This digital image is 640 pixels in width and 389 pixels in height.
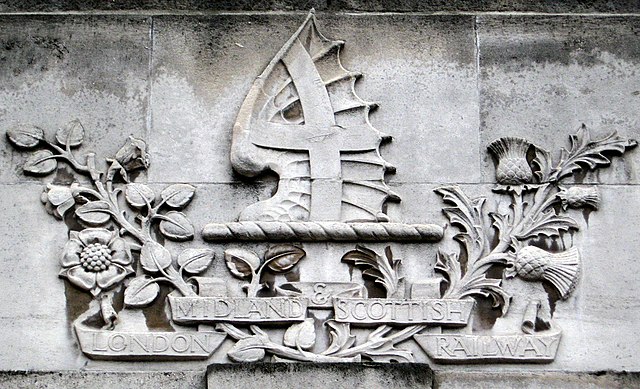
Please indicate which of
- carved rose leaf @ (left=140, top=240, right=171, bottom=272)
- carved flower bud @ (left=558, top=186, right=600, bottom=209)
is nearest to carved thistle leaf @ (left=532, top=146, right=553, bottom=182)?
carved flower bud @ (left=558, top=186, right=600, bottom=209)

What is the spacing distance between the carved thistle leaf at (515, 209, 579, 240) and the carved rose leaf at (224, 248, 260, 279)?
1.21 m

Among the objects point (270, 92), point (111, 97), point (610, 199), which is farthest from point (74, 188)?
point (610, 199)

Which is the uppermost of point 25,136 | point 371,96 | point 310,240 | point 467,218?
point 371,96

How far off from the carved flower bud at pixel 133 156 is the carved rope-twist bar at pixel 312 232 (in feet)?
1.45

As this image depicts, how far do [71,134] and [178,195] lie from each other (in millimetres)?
594

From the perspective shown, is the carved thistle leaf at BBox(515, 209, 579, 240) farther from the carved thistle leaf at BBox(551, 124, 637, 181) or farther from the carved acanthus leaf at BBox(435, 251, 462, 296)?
the carved acanthus leaf at BBox(435, 251, 462, 296)

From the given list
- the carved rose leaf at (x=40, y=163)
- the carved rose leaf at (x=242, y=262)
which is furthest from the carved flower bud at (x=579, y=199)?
the carved rose leaf at (x=40, y=163)

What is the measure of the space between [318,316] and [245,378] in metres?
0.46

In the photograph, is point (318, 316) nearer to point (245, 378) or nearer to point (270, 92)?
point (245, 378)

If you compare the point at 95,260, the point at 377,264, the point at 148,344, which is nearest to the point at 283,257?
the point at 377,264

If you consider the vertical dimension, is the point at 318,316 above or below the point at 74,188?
below

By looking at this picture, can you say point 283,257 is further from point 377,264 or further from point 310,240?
point 377,264

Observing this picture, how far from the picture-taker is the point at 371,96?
6.54 metres

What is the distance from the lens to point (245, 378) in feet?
19.4
